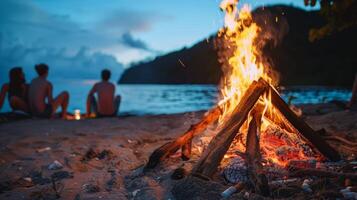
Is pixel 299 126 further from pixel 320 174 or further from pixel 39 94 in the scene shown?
pixel 39 94

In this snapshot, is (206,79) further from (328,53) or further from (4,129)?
(4,129)

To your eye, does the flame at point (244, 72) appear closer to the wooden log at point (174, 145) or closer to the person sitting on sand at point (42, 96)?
the wooden log at point (174, 145)

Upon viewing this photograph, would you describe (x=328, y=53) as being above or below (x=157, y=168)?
above

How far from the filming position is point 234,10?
6.19 meters

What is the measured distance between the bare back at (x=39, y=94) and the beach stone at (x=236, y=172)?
8547 mm

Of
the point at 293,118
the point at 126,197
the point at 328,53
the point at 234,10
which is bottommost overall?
the point at 126,197

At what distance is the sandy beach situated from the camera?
425 centimetres

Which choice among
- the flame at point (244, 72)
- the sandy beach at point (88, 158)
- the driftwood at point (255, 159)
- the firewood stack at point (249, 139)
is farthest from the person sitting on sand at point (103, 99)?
the driftwood at point (255, 159)

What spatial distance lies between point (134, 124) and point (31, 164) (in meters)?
4.42

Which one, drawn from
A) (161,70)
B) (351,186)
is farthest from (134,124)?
(161,70)

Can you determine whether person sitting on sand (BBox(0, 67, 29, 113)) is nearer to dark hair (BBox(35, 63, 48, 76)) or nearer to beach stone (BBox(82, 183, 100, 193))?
dark hair (BBox(35, 63, 48, 76))

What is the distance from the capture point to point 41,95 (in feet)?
35.3

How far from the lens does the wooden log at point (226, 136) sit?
404 centimetres

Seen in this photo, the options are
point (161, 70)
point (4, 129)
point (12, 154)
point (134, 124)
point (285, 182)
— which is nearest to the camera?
point (285, 182)
